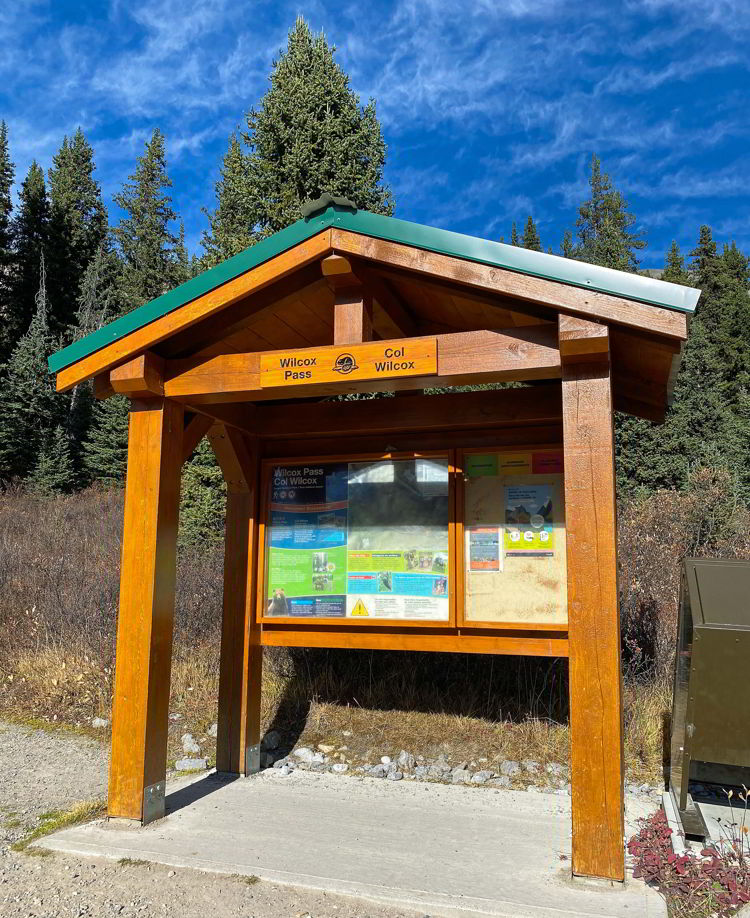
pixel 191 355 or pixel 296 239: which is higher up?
pixel 296 239

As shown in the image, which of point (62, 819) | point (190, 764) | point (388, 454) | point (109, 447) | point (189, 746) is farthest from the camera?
point (109, 447)

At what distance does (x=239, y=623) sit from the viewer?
538 cm

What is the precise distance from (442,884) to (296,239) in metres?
3.63

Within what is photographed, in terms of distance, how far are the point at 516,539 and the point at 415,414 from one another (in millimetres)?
1117

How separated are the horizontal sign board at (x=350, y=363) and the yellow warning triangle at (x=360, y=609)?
176 centimetres

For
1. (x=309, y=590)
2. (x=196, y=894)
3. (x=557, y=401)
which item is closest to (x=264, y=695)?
(x=309, y=590)

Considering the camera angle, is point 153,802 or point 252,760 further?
point 252,760

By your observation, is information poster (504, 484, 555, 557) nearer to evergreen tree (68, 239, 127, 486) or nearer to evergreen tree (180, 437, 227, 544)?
evergreen tree (180, 437, 227, 544)

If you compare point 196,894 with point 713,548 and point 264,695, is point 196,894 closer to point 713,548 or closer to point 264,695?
point 264,695

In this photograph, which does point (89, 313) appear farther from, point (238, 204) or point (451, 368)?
point (451, 368)

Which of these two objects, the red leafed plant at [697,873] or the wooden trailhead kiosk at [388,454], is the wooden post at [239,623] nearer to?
the wooden trailhead kiosk at [388,454]

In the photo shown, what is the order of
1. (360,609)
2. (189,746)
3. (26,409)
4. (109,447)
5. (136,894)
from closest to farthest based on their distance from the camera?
(136,894) → (360,609) → (189,746) → (26,409) → (109,447)

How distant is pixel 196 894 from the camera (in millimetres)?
3486

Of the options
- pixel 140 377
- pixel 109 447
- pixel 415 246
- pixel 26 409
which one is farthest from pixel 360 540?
pixel 26 409
